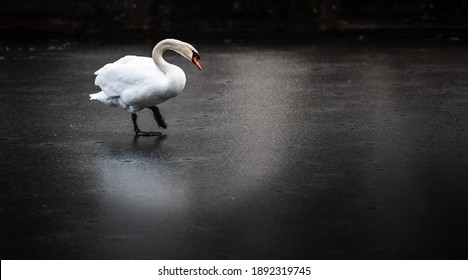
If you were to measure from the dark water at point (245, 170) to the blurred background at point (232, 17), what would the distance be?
622cm

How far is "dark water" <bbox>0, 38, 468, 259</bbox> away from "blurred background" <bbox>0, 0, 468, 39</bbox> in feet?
20.4

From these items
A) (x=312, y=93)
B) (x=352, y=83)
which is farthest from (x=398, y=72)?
(x=312, y=93)

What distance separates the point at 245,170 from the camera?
7445 millimetres

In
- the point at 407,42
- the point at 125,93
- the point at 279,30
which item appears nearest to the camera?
the point at 125,93

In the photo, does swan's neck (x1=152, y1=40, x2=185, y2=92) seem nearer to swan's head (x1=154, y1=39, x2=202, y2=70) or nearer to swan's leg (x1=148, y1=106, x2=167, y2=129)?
swan's head (x1=154, y1=39, x2=202, y2=70)

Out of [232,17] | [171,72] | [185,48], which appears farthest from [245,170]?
[232,17]

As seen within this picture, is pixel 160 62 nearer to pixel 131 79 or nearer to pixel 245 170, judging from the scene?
pixel 131 79

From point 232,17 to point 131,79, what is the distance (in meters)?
11.5

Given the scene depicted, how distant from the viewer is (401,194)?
6.61 metres

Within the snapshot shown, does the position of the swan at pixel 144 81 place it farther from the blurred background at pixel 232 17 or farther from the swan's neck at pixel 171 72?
the blurred background at pixel 232 17

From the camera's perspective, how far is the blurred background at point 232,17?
19.8 metres

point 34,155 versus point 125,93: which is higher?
point 125,93

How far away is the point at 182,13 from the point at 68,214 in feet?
47.1

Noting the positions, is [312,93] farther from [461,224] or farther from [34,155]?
[461,224]
